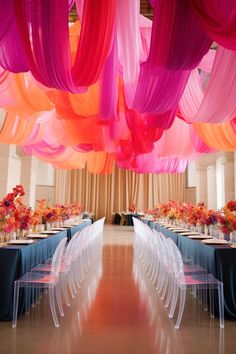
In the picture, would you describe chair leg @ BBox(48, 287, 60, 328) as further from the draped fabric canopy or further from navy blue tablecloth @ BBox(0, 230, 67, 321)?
the draped fabric canopy

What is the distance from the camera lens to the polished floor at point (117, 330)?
122 inches

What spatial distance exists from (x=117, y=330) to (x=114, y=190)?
61.2ft

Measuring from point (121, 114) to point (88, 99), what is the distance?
1552 millimetres

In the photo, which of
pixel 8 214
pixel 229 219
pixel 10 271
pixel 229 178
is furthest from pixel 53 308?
pixel 229 178

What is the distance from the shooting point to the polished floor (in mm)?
3104

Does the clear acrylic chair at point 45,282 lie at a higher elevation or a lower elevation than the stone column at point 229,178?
lower

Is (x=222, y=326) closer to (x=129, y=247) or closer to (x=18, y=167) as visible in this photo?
(x=129, y=247)

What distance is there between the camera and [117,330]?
358cm

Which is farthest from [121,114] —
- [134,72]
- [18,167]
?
[18,167]

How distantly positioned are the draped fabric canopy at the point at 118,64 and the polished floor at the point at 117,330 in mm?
2617

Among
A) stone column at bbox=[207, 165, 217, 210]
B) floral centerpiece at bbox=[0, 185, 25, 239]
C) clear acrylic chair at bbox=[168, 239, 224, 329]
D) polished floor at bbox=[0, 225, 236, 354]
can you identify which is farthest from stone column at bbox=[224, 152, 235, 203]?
floral centerpiece at bbox=[0, 185, 25, 239]

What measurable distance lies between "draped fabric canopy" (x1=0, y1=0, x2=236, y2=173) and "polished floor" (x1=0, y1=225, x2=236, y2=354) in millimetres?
2617

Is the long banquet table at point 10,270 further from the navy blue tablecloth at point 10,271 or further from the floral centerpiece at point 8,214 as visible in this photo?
the floral centerpiece at point 8,214

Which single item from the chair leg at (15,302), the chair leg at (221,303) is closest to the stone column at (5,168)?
the chair leg at (15,302)
